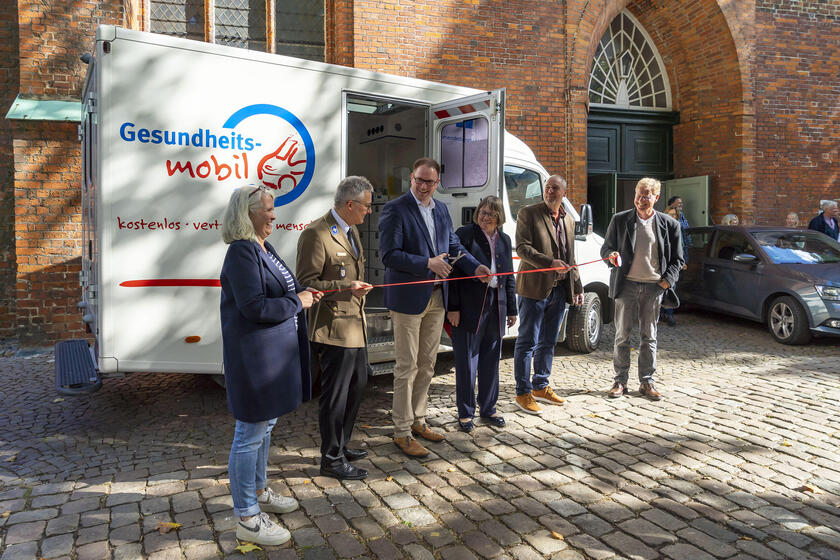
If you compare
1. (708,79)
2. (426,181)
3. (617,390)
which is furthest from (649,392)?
(708,79)

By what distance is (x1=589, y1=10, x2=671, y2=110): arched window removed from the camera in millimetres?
12633

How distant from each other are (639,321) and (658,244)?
0.71 meters

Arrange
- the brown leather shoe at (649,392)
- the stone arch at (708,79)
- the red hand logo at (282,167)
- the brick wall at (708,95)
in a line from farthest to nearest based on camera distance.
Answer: the brick wall at (708,95) → the stone arch at (708,79) → the brown leather shoe at (649,392) → the red hand logo at (282,167)

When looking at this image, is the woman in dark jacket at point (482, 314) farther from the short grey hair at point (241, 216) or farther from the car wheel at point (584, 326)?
the car wheel at point (584, 326)

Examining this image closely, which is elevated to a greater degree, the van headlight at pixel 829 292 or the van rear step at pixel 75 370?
the van headlight at pixel 829 292

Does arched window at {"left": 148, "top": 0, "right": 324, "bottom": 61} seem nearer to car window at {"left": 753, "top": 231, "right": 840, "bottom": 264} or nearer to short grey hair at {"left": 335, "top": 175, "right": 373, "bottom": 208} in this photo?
short grey hair at {"left": 335, "top": 175, "right": 373, "bottom": 208}

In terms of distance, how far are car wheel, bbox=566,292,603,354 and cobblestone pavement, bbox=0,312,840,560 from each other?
5.62 feet

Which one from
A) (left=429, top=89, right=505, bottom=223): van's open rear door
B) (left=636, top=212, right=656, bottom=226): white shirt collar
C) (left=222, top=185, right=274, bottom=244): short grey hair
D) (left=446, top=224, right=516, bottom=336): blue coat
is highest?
(left=429, top=89, right=505, bottom=223): van's open rear door

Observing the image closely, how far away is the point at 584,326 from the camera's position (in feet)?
25.3

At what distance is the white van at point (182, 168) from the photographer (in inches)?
177

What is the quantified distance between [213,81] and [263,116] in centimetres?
43

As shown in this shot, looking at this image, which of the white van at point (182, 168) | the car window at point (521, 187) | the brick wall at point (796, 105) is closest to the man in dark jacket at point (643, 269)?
the white van at point (182, 168)

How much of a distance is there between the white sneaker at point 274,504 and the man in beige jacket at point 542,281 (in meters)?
2.41

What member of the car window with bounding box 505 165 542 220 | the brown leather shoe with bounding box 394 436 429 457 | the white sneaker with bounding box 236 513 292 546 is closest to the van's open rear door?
the car window with bounding box 505 165 542 220
